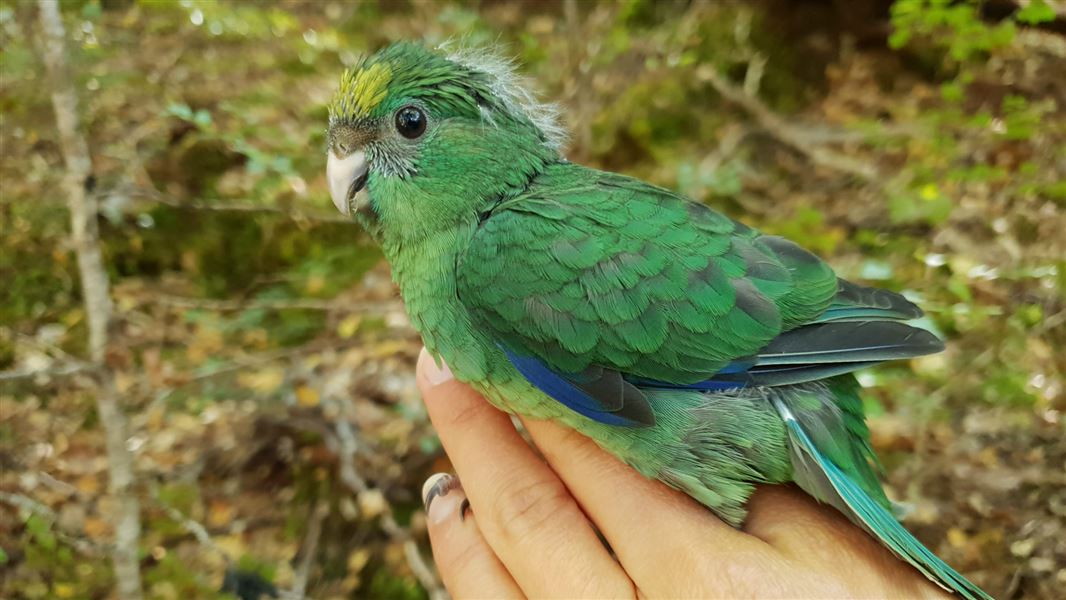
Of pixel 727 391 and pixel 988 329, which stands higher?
pixel 727 391

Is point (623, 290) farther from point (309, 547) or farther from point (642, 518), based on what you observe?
point (309, 547)

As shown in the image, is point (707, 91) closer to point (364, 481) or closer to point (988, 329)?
point (988, 329)

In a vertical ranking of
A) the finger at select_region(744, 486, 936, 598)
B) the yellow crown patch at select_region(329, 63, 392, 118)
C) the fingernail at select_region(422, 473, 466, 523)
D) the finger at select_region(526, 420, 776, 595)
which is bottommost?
the finger at select_region(744, 486, 936, 598)

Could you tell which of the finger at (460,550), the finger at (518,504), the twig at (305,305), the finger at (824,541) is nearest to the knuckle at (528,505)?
the finger at (518,504)

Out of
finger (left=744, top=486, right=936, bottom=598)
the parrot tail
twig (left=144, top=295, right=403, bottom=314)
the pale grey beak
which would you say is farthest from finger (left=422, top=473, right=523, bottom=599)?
twig (left=144, top=295, right=403, bottom=314)

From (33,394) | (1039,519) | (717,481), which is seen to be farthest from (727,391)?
(33,394)

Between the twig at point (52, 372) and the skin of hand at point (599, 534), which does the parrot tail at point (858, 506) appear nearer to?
the skin of hand at point (599, 534)

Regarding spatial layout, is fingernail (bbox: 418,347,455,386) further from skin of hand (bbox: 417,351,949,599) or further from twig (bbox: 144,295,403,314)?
twig (bbox: 144,295,403,314)
